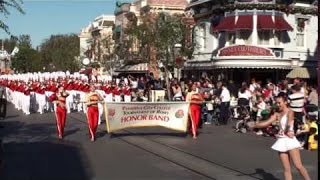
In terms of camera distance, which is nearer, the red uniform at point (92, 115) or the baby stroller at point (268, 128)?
the red uniform at point (92, 115)

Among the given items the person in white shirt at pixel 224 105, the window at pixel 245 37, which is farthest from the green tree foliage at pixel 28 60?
the person in white shirt at pixel 224 105

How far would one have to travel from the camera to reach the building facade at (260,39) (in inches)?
1528

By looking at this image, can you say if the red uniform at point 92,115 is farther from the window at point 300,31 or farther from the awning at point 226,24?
the window at point 300,31

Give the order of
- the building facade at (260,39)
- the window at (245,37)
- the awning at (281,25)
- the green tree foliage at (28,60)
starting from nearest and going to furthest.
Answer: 1. the awning at (281,25)
2. the building facade at (260,39)
3. the window at (245,37)
4. the green tree foliage at (28,60)

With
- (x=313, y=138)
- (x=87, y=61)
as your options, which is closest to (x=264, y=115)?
(x=313, y=138)

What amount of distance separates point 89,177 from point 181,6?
160ft

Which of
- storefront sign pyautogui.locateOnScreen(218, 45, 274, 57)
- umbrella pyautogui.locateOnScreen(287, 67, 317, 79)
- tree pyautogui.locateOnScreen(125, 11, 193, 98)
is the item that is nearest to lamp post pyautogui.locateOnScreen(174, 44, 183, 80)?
tree pyautogui.locateOnScreen(125, 11, 193, 98)

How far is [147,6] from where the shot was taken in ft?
198

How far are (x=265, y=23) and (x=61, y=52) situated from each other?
57.7m

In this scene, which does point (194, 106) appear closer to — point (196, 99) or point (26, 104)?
point (196, 99)

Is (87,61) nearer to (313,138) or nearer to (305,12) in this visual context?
(305,12)

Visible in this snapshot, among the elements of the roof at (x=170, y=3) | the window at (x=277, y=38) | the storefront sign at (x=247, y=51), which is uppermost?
the roof at (x=170, y=3)

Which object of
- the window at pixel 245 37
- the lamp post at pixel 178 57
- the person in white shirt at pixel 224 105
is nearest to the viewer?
the person in white shirt at pixel 224 105

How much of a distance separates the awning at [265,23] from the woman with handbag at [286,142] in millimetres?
27995
